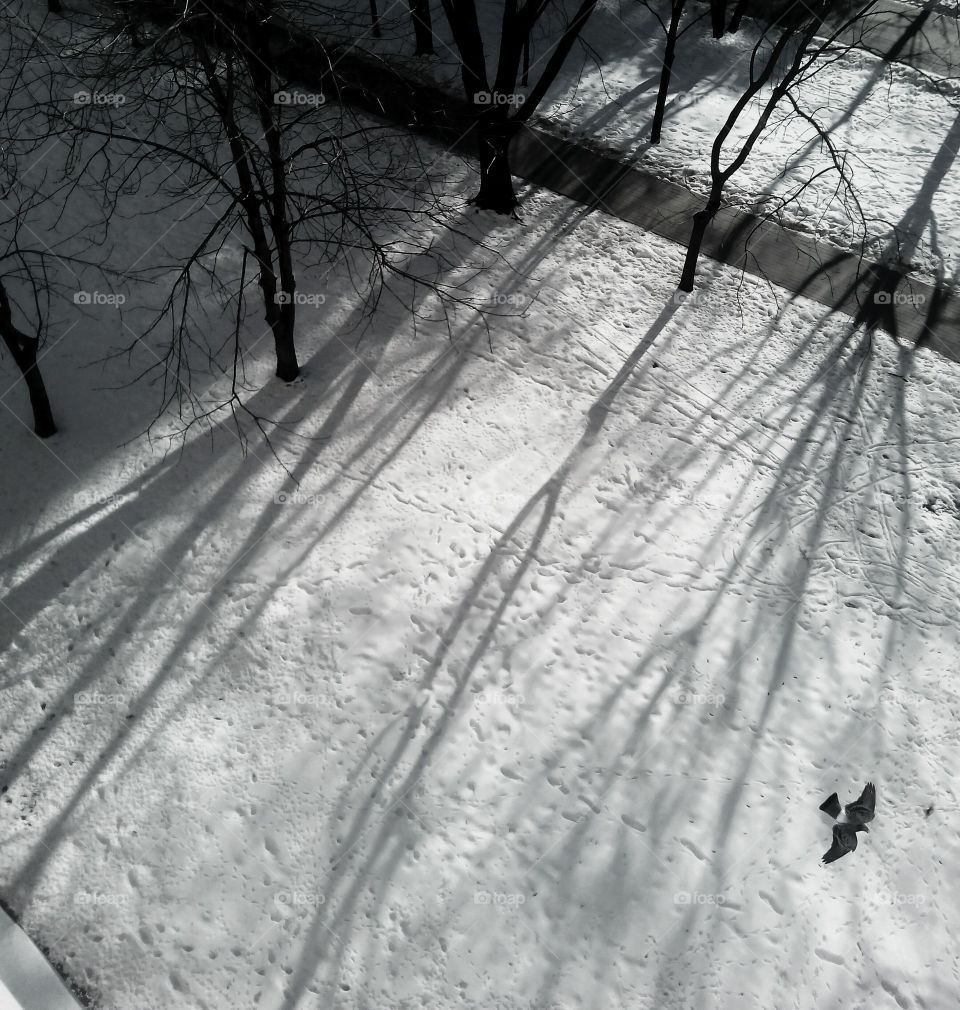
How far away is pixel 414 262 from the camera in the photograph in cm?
1048

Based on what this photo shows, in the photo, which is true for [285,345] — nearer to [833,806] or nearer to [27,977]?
[27,977]

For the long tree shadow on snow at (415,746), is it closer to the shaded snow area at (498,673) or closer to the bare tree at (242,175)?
the shaded snow area at (498,673)

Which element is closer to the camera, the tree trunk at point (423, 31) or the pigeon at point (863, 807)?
the pigeon at point (863, 807)

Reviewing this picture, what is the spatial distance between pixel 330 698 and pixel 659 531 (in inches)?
131

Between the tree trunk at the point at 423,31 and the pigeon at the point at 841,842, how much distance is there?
1221cm

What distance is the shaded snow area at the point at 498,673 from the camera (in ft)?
20.6

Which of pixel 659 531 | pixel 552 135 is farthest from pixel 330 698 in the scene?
pixel 552 135

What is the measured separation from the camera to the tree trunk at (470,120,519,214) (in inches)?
403

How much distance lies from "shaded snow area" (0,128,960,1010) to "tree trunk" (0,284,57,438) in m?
0.29

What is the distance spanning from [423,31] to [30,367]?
891 cm

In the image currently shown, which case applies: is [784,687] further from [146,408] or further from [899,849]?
[146,408]

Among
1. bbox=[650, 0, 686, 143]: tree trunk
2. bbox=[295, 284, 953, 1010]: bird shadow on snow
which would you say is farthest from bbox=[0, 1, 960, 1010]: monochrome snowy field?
bbox=[650, 0, 686, 143]: tree trunk

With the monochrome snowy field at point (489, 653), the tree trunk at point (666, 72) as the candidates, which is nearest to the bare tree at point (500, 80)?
the monochrome snowy field at point (489, 653)

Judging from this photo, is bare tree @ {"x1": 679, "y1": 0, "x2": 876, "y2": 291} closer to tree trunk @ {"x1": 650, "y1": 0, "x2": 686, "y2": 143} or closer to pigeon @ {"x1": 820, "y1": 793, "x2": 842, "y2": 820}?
tree trunk @ {"x1": 650, "y1": 0, "x2": 686, "y2": 143}
